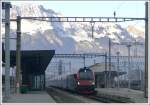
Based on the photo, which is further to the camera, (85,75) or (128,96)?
(85,75)

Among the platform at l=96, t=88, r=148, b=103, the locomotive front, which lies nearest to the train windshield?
the locomotive front

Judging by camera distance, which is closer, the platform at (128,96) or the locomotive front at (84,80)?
the platform at (128,96)

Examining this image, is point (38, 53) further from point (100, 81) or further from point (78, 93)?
point (100, 81)

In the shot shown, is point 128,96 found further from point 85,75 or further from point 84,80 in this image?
point 85,75

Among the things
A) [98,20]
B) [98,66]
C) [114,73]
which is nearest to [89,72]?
[98,20]

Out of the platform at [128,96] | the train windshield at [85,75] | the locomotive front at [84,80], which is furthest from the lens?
the train windshield at [85,75]

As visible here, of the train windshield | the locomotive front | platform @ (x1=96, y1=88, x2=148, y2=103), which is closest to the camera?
platform @ (x1=96, y1=88, x2=148, y2=103)

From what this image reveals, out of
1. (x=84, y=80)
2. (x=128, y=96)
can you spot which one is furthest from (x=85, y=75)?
(x=128, y=96)

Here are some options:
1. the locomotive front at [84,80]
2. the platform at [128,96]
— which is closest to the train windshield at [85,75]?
the locomotive front at [84,80]

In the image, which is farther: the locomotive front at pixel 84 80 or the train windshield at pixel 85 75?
the train windshield at pixel 85 75

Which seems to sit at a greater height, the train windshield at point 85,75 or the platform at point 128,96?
the train windshield at point 85,75

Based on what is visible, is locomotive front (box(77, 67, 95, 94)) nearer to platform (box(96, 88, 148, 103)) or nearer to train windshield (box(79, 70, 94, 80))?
train windshield (box(79, 70, 94, 80))

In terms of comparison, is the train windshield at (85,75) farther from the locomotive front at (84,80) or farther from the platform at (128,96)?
the platform at (128,96)

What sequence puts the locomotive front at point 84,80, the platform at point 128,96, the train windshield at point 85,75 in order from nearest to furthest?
the platform at point 128,96
the locomotive front at point 84,80
the train windshield at point 85,75
